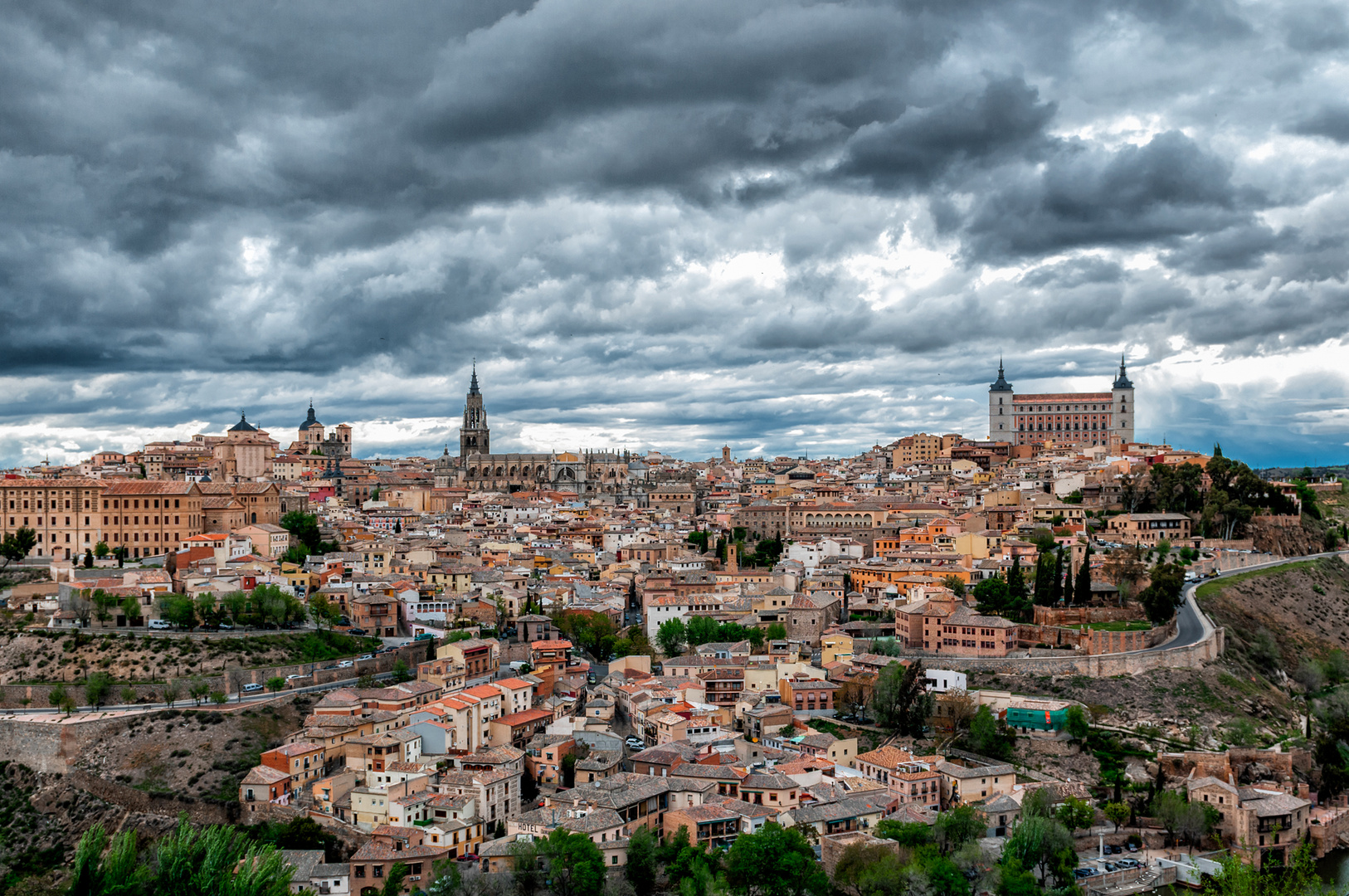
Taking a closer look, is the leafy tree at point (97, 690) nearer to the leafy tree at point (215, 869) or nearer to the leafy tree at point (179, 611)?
the leafy tree at point (179, 611)

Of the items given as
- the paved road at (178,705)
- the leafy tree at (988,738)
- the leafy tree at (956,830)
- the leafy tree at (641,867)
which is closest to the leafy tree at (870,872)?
the leafy tree at (956,830)

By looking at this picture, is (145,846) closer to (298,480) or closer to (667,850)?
(667,850)

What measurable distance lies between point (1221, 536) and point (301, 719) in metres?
39.5

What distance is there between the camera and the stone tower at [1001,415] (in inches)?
3866

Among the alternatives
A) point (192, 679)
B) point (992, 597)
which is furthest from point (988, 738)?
point (192, 679)

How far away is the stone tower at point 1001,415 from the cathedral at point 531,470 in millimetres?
29203

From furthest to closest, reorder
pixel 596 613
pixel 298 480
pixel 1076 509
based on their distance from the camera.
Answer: pixel 298 480 → pixel 1076 509 → pixel 596 613

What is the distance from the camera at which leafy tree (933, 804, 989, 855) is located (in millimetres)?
27641

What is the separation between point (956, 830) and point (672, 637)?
54.2ft

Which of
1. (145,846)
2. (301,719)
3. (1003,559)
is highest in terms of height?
(1003,559)

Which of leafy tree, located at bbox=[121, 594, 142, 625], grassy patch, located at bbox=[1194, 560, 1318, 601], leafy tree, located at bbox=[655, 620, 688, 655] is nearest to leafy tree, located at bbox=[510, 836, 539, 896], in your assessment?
leafy tree, located at bbox=[655, 620, 688, 655]

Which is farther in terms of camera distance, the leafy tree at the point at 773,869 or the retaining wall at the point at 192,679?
the retaining wall at the point at 192,679

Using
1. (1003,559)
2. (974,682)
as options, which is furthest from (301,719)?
(1003,559)

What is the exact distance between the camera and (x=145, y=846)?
30844 millimetres
